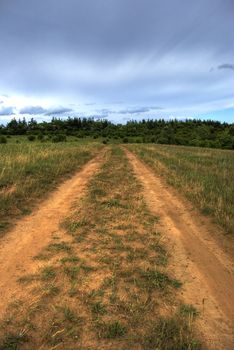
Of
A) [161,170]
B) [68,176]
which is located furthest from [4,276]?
[161,170]

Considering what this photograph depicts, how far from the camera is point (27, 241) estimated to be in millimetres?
5781

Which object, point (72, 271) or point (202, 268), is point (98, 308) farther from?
point (202, 268)

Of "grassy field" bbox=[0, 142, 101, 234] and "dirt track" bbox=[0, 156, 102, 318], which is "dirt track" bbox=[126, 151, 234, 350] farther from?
"grassy field" bbox=[0, 142, 101, 234]

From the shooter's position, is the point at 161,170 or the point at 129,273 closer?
the point at 129,273

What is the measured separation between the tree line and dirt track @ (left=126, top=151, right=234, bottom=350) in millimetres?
47241

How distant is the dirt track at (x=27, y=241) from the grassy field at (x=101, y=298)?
0.15 meters

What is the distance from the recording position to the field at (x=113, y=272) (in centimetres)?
332

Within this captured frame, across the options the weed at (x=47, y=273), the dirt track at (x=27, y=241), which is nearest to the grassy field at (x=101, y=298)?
the weed at (x=47, y=273)

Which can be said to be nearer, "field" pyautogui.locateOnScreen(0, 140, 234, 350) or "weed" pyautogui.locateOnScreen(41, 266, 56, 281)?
"field" pyautogui.locateOnScreen(0, 140, 234, 350)

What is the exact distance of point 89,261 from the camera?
4.96 metres

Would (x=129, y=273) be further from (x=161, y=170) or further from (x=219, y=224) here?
(x=161, y=170)

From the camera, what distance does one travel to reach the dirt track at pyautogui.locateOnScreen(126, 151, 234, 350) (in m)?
3.51

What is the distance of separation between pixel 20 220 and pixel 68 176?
6.21m

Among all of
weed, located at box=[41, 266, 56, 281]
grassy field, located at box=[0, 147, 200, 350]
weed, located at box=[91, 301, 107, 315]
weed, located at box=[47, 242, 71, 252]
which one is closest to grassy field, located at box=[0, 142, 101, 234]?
weed, located at box=[47, 242, 71, 252]
